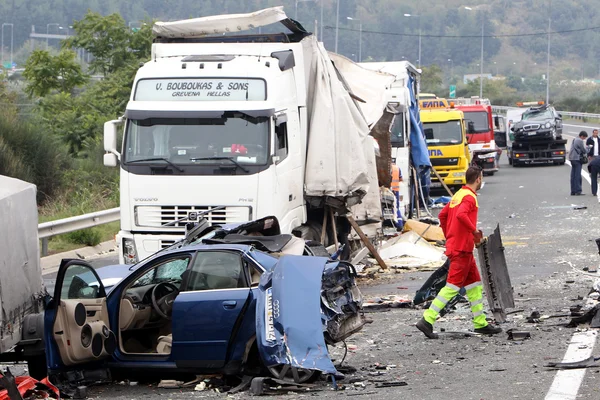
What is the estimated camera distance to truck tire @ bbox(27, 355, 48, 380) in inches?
328

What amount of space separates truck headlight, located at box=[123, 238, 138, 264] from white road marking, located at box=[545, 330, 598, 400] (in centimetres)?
580

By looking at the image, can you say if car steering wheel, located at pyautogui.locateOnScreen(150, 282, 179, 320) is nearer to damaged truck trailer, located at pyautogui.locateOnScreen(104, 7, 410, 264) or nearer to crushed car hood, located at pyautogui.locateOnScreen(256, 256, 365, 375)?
crushed car hood, located at pyautogui.locateOnScreen(256, 256, 365, 375)

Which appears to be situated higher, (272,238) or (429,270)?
(272,238)

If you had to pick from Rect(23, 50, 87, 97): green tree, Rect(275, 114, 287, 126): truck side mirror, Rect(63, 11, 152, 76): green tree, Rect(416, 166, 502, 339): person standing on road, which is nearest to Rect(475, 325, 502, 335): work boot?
Rect(416, 166, 502, 339): person standing on road

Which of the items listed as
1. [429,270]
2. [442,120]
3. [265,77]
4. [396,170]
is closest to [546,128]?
[442,120]

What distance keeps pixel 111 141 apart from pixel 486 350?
238 inches

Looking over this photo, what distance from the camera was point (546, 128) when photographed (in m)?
39.8

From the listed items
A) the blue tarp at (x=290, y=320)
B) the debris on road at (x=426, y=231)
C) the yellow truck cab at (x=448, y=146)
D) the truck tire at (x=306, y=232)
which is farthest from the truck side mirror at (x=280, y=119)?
the yellow truck cab at (x=448, y=146)

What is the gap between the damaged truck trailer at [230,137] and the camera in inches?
492

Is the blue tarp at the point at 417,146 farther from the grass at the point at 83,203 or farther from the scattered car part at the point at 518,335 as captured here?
the scattered car part at the point at 518,335

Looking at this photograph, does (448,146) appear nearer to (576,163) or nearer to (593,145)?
(576,163)

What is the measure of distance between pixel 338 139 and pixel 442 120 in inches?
624

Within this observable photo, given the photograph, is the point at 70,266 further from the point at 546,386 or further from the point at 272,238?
the point at 546,386

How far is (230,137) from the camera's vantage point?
12555mm
